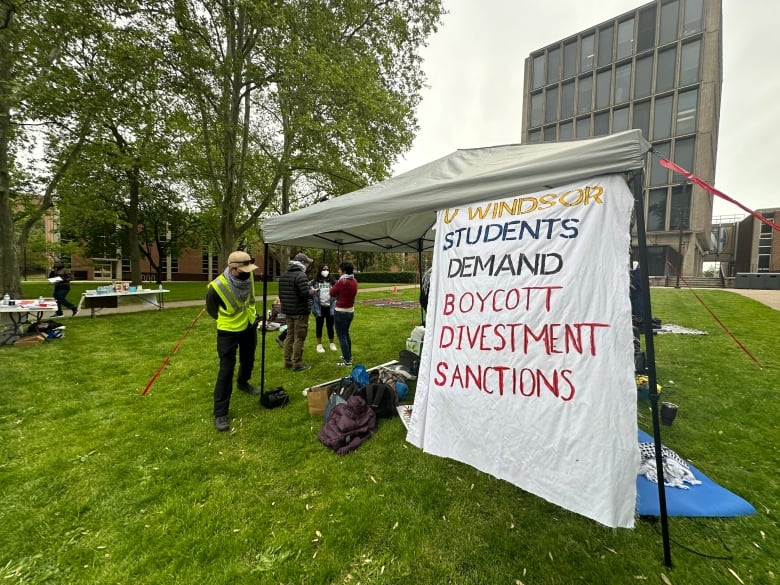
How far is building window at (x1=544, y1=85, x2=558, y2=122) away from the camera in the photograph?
36.3 metres

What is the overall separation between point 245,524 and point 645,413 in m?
4.49

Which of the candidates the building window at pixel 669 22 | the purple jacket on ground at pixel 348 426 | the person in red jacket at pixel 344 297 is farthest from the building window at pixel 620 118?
the purple jacket on ground at pixel 348 426

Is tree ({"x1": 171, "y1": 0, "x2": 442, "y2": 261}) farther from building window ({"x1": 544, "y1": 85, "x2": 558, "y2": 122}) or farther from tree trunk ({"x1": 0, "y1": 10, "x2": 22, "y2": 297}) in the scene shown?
building window ({"x1": 544, "y1": 85, "x2": 558, "y2": 122})

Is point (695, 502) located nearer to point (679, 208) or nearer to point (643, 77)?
point (679, 208)

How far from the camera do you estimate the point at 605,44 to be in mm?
32844

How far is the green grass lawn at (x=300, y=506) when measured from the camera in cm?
195

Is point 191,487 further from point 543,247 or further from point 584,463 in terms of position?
point 543,247

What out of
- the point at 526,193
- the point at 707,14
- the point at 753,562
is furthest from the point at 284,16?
the point at 707,14

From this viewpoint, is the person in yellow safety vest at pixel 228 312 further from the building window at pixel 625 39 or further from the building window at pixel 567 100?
the building window at pixel 625 39

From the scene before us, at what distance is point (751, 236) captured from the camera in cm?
4609

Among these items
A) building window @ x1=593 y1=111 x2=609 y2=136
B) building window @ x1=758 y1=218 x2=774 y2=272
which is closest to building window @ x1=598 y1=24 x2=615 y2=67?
building window @ x1=593 y1=111 x2=609 y2=136

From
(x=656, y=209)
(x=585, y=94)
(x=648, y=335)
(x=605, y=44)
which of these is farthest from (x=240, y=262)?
(x=605, y=44)

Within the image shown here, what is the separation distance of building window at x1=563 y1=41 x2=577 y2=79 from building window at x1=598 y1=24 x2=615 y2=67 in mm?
2397

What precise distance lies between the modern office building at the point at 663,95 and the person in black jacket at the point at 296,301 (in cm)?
3071
